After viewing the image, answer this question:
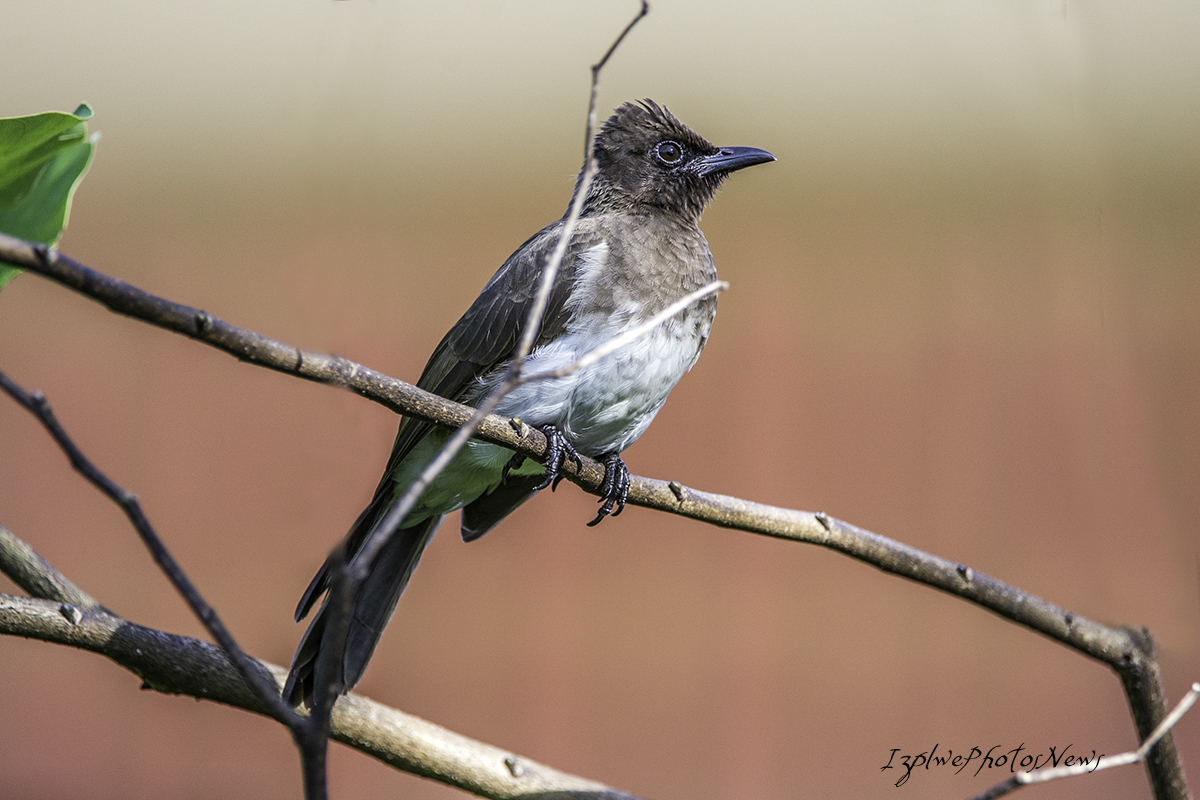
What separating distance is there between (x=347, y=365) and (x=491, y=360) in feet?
5.15

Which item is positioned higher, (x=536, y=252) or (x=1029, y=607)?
(x=536, y=252)

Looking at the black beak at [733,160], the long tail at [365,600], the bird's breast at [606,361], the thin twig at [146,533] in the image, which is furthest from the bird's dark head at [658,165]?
the thin twig at [146,533]

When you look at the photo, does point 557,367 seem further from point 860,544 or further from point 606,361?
point 860,544

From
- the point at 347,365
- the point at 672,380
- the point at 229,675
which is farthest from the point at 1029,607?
the point at 229,675

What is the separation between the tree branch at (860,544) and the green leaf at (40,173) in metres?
0.46

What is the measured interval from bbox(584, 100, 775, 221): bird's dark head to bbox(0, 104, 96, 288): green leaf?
2226 millimetres

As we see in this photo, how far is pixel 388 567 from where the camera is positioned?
3.32 meters

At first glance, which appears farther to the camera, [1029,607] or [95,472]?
[1029,607]

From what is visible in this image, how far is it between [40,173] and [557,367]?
163 cm

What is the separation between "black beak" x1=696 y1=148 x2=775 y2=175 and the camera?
12.3 ft

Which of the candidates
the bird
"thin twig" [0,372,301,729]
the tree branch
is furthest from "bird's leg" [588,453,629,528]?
"thin twig" [0,372,301,729]

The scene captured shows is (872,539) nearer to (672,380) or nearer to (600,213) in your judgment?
(672,380)

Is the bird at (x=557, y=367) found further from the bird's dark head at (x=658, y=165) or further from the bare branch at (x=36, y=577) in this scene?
the bare branch at (x=36, y=577)

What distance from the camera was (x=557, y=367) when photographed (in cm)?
309
